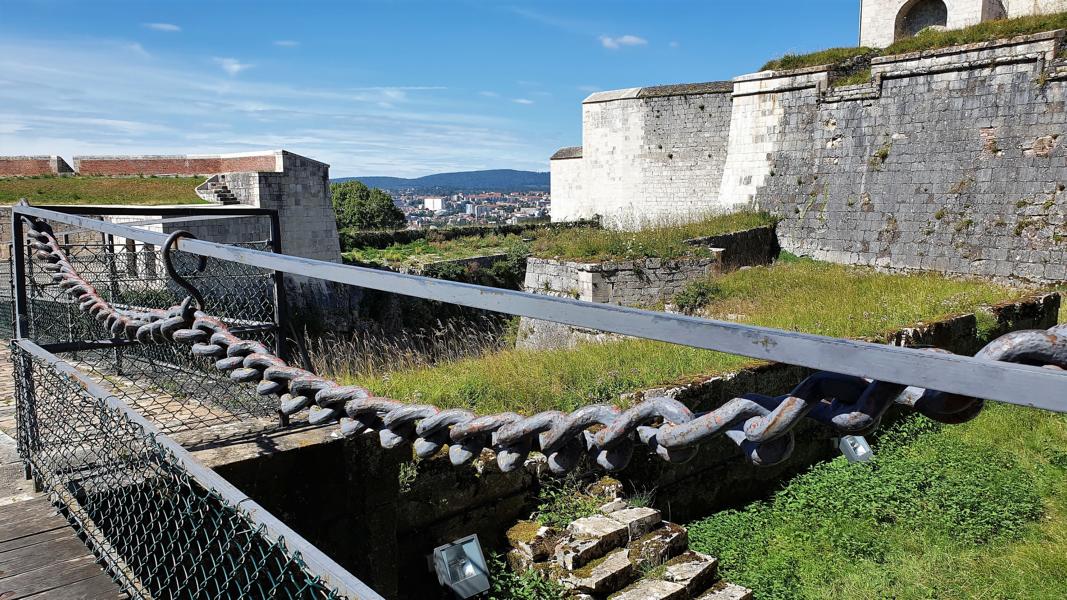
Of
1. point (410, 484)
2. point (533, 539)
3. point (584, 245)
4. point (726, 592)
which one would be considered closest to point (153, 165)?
point (584, 245)

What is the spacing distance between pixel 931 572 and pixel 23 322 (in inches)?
208

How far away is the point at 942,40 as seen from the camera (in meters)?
13.5

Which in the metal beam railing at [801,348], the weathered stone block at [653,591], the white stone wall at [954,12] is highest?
the white stone wall at [954,12]

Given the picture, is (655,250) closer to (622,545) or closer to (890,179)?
(890,179)

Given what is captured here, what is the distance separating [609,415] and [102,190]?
2024cm

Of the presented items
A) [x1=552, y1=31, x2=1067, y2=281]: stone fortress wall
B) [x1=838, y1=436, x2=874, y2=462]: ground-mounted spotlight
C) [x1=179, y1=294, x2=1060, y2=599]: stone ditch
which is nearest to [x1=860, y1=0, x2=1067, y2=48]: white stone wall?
[x1=552, y1=31, x2=1067, y2=281]: stone fortress wall

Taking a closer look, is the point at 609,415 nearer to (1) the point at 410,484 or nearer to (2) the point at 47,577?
A: (2) the point at 47,577

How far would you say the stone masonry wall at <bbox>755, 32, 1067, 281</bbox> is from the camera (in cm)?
1205

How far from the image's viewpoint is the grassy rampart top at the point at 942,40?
12258mm

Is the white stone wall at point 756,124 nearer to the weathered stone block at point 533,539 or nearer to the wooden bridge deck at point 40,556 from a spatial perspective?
the weathered stone block at point 533,539

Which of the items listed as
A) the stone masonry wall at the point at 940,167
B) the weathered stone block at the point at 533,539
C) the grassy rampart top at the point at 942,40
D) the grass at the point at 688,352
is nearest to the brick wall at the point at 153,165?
the grassy rampart top at the point at 942,40

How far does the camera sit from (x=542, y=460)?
201 inches

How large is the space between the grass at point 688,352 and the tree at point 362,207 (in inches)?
1614

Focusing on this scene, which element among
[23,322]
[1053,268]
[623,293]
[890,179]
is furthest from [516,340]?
[23,322]
